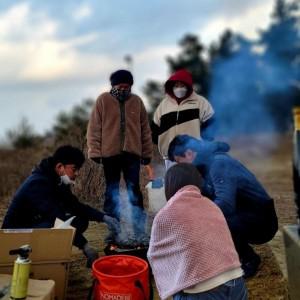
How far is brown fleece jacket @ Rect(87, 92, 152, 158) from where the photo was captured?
5.07 meters

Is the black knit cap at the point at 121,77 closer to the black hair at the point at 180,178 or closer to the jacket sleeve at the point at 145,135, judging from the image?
the jacket sleeve at the point at 145,135

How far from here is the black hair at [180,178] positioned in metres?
2.77

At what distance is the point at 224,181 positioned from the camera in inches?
152

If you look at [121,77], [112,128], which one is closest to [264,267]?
[112,128]

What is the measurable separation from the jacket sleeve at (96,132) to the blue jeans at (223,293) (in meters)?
2.66

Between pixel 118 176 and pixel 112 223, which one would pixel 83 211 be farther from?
pixel 118 176

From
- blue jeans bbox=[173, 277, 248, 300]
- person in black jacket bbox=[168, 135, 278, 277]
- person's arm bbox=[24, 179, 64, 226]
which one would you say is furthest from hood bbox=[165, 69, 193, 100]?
blue jeans bbox=[173, 277, 248, 300]

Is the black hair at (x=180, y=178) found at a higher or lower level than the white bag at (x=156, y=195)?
higher

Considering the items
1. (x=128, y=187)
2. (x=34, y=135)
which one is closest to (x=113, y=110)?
(x=128, y=187)

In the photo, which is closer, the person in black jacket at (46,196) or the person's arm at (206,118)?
the person in black jacket at (46,196)

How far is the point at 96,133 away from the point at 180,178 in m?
2.53

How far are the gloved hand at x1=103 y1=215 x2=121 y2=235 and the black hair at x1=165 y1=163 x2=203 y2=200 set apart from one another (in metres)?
1.60

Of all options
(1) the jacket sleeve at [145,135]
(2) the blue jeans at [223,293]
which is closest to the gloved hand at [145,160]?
(1) the jacket sleeve at [145,135]

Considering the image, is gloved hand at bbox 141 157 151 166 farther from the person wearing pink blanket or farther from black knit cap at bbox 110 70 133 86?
the person wearing pink blanket
